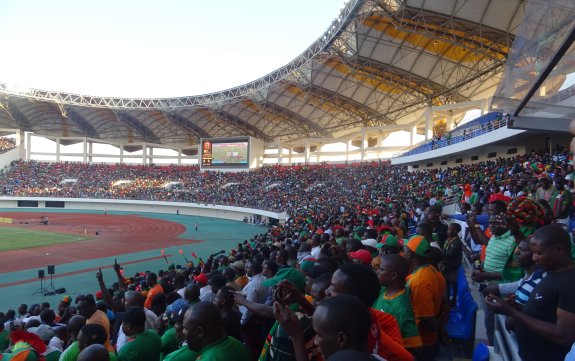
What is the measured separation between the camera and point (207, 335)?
2799 millimetres

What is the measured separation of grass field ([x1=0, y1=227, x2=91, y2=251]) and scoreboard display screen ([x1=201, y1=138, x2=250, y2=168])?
84.7ft

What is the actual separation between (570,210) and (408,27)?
23988 mm

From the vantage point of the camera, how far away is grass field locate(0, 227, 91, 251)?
2554cm

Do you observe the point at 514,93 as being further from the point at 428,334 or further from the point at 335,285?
the point at 335,285

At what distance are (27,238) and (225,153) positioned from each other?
96.0ft

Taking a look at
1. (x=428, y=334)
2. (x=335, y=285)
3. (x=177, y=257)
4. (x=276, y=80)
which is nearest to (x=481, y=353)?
(x=428, y=334)

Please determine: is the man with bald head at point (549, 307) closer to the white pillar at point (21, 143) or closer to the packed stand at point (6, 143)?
the white pillar at point (21, 143)

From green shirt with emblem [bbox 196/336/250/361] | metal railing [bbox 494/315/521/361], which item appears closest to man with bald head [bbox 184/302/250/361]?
green shirt with emblem [bbox 196/336/250/361]

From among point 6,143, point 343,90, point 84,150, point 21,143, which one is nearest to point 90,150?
point 84,150

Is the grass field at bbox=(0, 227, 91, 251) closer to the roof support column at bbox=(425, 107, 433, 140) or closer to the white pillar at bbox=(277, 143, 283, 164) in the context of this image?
the roof support column at bbox=(425, 107, 433, 140)

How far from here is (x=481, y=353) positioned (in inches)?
136

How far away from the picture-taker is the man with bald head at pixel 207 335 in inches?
109

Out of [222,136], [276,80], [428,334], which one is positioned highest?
[276,80]

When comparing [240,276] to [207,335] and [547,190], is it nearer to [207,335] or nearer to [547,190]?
[207,335]
